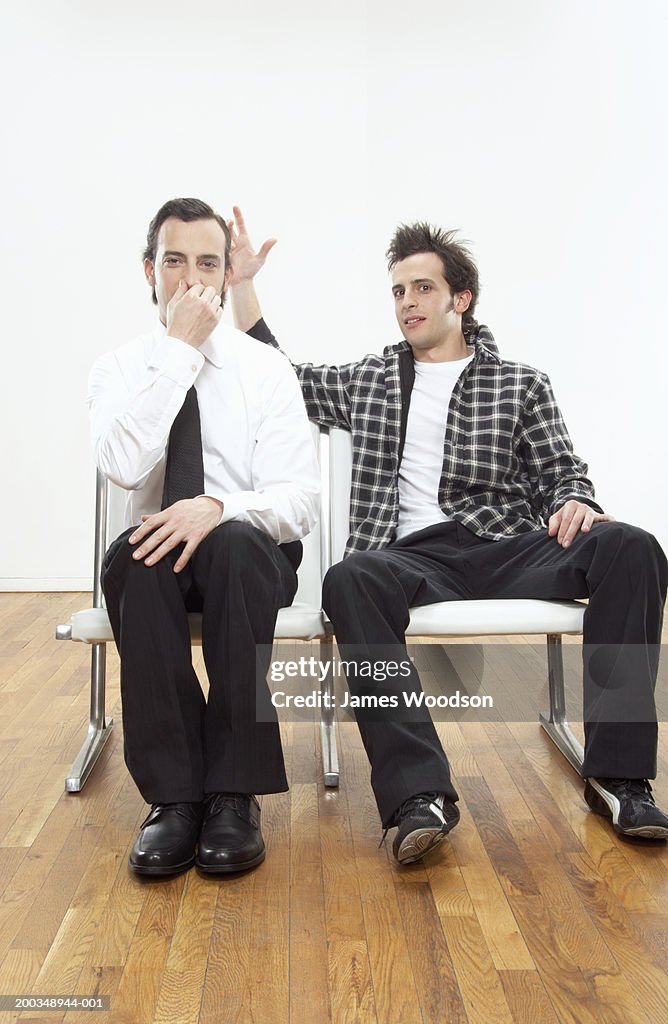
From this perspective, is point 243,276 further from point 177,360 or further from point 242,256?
point 177,360

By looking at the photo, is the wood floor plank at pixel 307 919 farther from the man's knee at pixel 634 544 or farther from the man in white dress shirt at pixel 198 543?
the man's knee at pixel 634 544

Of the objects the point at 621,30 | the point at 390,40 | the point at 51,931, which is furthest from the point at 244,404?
the point at 621,30

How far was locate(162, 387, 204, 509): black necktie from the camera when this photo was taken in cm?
195

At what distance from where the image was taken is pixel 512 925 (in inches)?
57.9

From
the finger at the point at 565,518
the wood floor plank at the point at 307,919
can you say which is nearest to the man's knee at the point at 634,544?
the finger at the point at 565,518

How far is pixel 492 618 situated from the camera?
1898mm

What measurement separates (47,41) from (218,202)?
1.02 m

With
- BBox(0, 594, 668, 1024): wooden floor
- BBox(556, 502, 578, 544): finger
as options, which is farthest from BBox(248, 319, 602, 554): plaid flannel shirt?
BBox(0, 594, 668, 1024): wooden floor

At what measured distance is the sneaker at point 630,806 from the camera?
5.69 feet

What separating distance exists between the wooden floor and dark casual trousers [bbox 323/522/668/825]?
16 centimetres

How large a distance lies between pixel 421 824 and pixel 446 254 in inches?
58.6

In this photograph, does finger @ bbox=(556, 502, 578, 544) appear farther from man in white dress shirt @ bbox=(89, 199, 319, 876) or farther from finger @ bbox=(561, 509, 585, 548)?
man in white dress shirt @ bbox=(89, 199, 319, 876)

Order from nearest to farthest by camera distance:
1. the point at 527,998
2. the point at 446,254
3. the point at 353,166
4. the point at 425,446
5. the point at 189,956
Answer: the point at 527,998
the point at 189,956
the point at 425,446
the point at 446,254
the point at 353,166

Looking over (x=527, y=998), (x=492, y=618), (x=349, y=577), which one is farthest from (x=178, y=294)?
(x=527, y=998)
